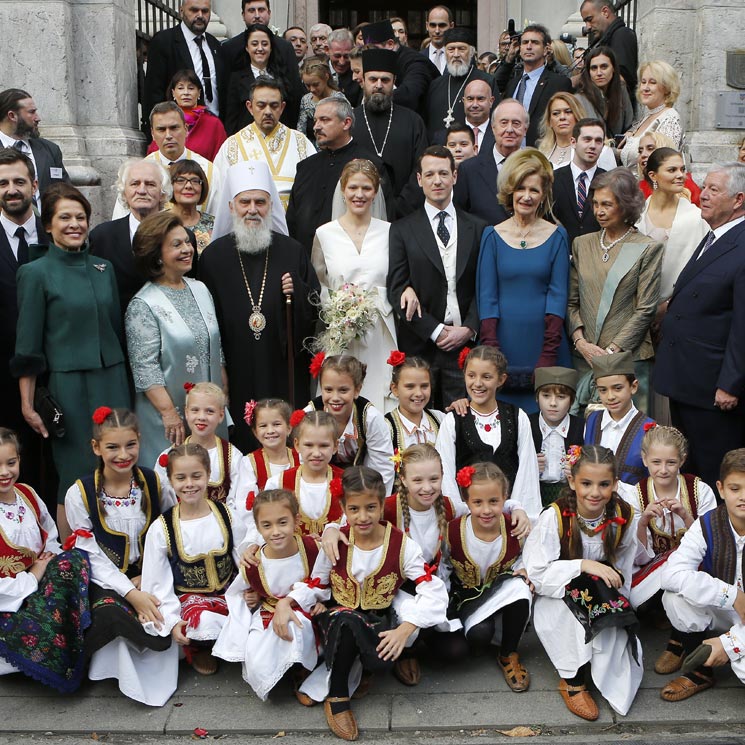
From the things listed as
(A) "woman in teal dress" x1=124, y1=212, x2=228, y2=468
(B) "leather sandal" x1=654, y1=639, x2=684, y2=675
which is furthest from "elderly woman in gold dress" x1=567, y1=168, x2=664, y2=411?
(A) "woman in teal dress" x1=124, y1=212, x2=228, y2=468

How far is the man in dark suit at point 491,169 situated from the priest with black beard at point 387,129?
2.30ft

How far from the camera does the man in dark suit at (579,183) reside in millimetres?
6211

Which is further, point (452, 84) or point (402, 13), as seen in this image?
point (402, 13)

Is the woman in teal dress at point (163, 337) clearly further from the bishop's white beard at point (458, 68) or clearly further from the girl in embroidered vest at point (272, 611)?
the bishop's white beard at point (458, 68)

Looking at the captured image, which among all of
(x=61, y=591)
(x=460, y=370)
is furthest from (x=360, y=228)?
(x=61, y=591)

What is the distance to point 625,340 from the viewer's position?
560 centimetres

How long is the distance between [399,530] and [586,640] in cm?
88

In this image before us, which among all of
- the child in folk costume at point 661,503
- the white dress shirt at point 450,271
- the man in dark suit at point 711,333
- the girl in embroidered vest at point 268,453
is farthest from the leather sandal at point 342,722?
the white dress shirt at point 450,271

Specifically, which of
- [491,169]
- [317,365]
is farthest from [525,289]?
[317,365]

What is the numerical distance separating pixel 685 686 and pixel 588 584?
55cm

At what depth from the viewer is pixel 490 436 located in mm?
5094

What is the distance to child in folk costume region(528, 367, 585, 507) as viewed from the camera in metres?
5.30

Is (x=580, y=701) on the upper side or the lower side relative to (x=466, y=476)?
lower

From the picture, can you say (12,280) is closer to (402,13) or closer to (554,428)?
(554,428)
